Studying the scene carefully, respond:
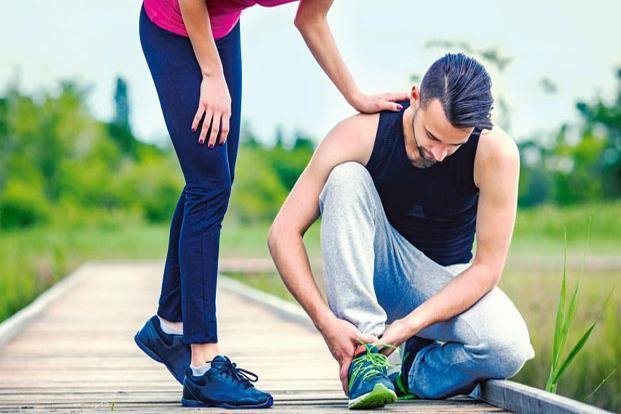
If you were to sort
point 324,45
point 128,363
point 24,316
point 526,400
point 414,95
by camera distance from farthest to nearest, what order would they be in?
1. point 24,316
2. point 128,363
3. point 324,45
4. point 414,95
5. point 526,400

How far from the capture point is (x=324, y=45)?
121 inches

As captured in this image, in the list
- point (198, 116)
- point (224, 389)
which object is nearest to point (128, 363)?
point (224, 389)

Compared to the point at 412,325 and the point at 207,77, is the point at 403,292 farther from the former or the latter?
the point at 207,77

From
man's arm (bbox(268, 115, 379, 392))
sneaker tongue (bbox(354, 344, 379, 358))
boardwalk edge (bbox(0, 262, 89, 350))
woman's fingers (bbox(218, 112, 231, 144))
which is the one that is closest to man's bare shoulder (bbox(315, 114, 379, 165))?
man's arm (bbox(268, 115, 379, 392))

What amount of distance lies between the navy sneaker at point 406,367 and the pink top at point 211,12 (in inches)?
36.7

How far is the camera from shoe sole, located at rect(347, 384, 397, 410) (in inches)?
102

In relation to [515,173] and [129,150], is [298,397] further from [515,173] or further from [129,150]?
[129,150]

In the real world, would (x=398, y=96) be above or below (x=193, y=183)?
above

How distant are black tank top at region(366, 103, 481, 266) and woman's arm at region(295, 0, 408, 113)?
140mm

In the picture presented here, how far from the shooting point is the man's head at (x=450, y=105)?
2625 mm

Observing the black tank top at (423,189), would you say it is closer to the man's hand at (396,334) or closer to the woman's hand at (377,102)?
the woman's hand at (377,102)

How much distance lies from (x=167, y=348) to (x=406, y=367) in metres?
0.61

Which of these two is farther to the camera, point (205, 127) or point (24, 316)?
point (24, 316)

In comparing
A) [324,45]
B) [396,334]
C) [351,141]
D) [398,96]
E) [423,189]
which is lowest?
[396,334]
